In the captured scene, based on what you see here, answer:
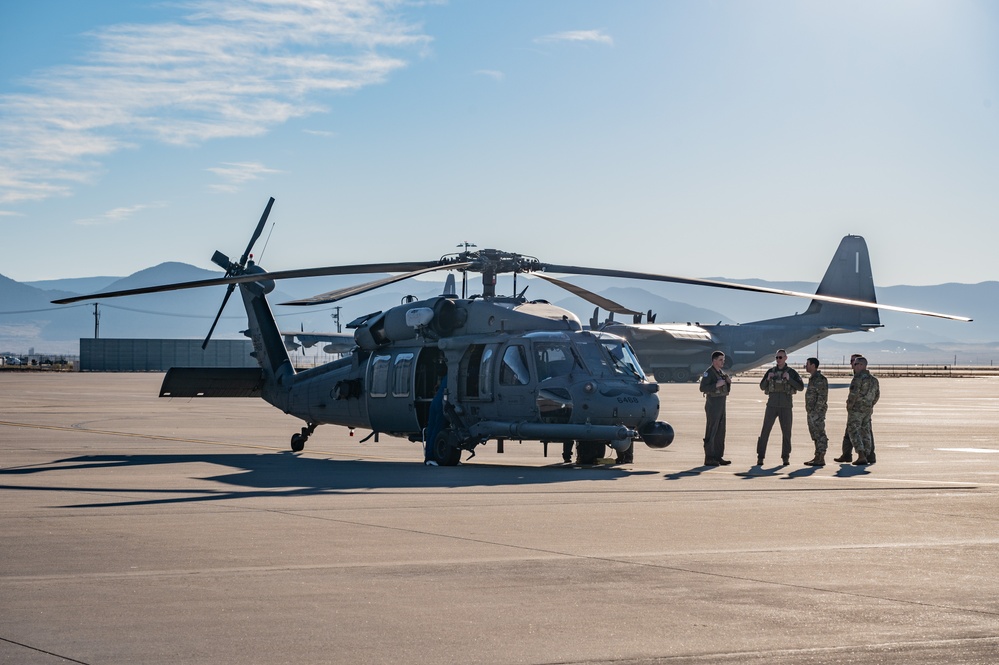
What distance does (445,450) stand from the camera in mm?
18750

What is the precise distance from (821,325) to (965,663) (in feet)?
248

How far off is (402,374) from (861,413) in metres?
7.89

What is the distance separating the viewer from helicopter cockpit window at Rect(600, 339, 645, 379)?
18344 millimetres

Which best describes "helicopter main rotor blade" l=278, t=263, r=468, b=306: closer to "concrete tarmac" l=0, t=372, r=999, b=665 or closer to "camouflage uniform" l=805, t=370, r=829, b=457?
"concrete tarmac" l=0, t=372, r=999, b=665

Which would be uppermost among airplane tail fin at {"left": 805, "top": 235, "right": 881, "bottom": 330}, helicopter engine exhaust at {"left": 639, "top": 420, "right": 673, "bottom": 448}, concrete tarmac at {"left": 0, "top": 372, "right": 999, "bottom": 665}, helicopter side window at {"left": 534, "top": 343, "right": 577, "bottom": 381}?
airplane tail fin at {"left": 805, "top": 235, "right": 881, "bottom": 330}

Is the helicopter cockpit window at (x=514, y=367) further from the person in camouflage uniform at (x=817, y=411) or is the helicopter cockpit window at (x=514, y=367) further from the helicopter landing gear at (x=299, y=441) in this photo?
the helicopter landing gear at (x=299, y=441)

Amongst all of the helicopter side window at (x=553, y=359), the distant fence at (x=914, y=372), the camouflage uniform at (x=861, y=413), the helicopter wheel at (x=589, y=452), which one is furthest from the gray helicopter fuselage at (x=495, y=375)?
the distant fence at (x=914, y=372)

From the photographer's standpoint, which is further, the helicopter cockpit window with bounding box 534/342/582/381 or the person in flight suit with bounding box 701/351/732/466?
the person in flight suit with bounding box 701/351/732/466

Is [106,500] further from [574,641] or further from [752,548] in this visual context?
[574,641]

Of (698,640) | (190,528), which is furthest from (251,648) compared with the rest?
(190,528)

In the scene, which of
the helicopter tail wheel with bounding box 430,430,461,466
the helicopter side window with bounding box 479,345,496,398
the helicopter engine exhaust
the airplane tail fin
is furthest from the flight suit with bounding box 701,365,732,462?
the airplane tail fin

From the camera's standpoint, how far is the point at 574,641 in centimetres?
636

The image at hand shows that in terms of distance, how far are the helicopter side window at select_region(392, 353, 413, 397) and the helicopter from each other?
0.06 feet

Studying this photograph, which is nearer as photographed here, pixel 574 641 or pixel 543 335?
pixel 574 641
